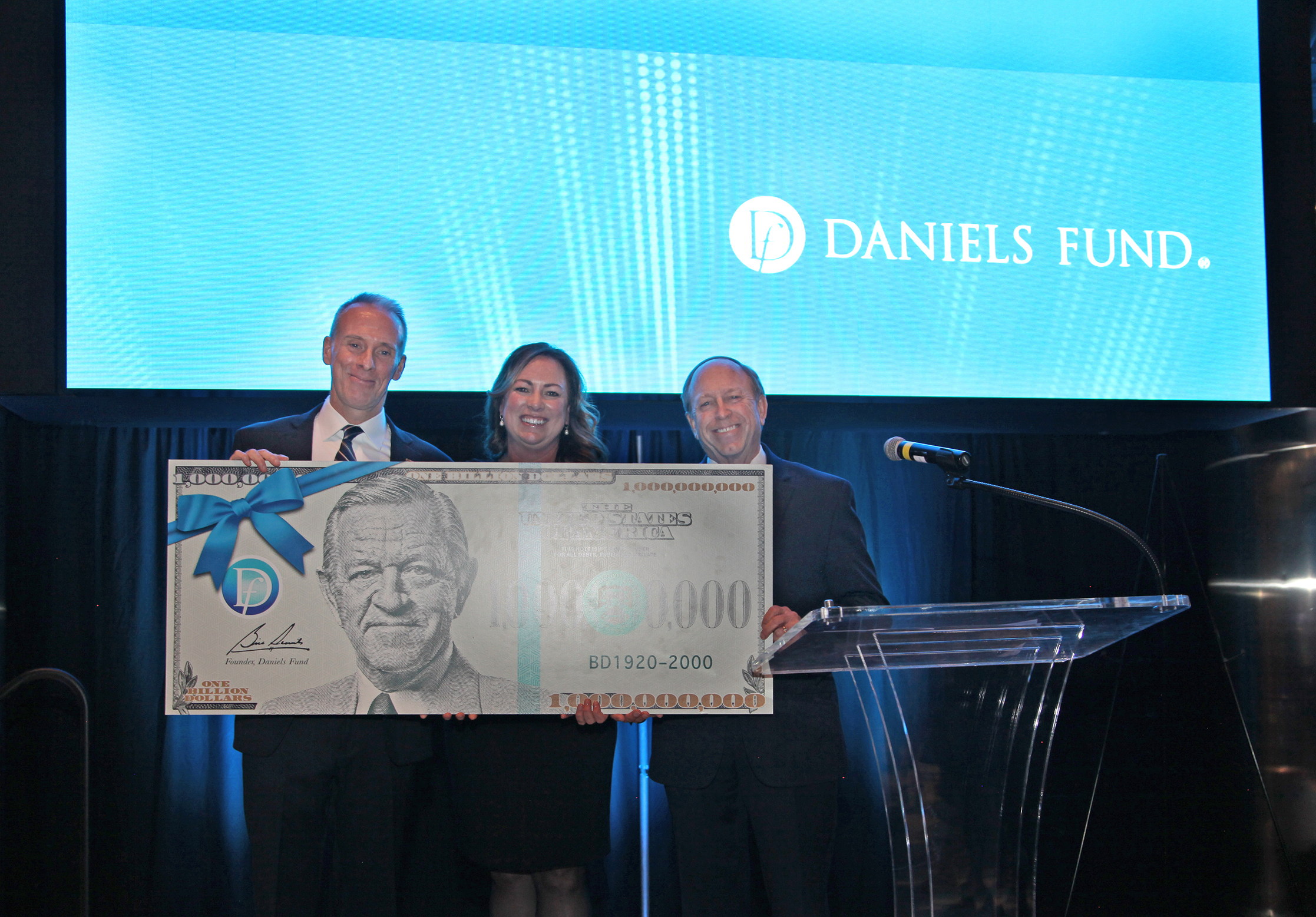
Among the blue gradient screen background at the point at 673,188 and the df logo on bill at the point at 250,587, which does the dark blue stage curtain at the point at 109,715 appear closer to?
the blue gradient screen background at the point at 673,188

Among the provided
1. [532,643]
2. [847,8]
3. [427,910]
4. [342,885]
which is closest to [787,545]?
[532,643]

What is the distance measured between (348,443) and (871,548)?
71.6 inches

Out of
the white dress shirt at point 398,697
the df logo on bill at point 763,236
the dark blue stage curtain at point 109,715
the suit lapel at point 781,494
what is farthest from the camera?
the df logo on bill at point 763,236

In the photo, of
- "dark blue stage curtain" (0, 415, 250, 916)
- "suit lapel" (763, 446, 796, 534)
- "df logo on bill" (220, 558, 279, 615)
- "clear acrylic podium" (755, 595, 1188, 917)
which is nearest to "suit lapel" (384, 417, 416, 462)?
"df logo on bill" (220, 558, 279, 615)

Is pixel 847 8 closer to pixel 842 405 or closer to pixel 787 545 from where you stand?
pixel 842 405

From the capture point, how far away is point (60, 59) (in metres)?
2.70

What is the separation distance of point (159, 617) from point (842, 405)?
2.42 metres

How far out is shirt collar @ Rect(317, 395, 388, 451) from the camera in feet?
7.79

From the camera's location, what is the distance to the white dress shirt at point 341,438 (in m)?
2.35

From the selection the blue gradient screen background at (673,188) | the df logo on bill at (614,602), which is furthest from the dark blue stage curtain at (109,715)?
the df logo on bill at (614,602)

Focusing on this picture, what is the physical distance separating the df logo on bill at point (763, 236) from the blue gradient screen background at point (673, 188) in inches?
1.2

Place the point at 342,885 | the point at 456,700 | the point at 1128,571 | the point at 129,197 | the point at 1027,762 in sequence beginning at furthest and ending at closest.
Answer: the point at 1128,571
the point at 129,197
the point at 342,885
the point at 456,700
the point at 1027,762

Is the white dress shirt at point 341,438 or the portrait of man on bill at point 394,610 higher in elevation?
the white dress shirt at point 341,438
